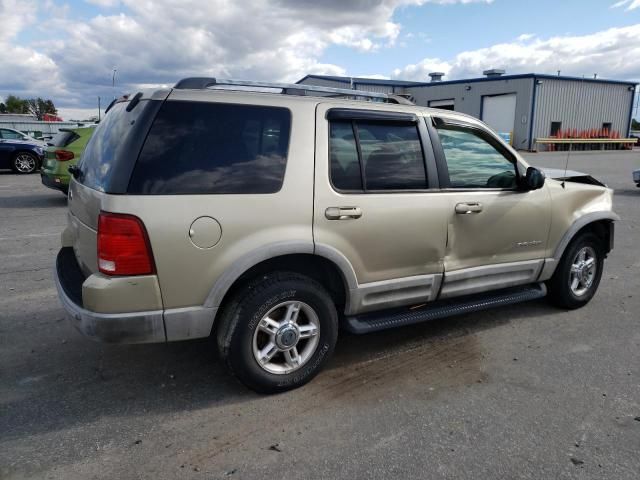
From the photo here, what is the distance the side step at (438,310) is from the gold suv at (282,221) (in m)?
0.02

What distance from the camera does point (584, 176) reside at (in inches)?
195

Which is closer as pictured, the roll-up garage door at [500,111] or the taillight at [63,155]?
the taillight at [63,155]

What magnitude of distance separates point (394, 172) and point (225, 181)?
1.26m

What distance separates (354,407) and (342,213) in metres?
1.23

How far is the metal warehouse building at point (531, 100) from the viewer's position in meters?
33.2

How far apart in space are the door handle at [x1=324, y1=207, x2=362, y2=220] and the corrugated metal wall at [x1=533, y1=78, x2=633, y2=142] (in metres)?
32.9

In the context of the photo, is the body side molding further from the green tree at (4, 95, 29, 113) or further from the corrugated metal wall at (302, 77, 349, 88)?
the green tree at (4, 95, 29, 113)

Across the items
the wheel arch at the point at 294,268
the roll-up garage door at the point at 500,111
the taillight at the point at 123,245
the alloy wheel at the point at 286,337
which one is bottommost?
the alloy wheel at the point at 286,337

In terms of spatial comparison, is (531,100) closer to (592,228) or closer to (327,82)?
(327,82)

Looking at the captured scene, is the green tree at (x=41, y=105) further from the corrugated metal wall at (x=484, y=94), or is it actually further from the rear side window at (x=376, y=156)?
the rear side window at (x=376, y=156)

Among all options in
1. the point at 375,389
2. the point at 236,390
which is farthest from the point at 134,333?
the point at 375,389

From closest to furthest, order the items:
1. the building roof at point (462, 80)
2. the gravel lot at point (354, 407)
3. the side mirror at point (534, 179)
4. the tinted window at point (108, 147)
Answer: the gravel lot at point (354, 407) < the tinted window at point (108, 147) < the side mirror at point (534, 179) < the building roof at point (462, 80)

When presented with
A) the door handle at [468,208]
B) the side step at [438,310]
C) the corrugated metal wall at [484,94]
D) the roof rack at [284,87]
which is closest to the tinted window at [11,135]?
the roof rack at [284,87]

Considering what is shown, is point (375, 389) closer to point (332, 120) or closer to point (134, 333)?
point (134, 333)
